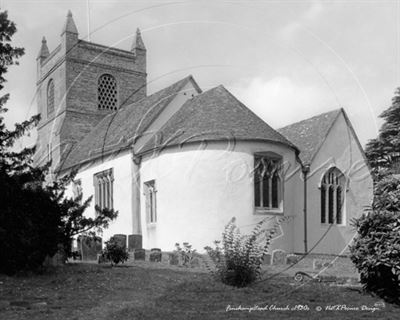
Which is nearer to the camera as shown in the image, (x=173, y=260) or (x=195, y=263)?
(x=195, y=263)

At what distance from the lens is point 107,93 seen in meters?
48.2

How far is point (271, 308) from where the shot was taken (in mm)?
12812

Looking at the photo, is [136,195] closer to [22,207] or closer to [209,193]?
[209,193]

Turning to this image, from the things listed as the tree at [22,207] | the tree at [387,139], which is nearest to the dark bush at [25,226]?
the tree at [22,207]

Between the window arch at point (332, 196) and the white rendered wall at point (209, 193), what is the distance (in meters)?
3.32

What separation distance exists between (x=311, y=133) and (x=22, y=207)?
20.9 metres

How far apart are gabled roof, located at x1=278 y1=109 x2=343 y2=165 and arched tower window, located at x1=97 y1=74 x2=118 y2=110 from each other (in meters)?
17.2

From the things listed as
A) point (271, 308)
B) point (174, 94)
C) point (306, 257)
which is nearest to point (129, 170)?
point (174, 94)

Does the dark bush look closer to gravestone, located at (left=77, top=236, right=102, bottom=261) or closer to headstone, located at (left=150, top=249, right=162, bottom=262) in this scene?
headstone, located at (left=150, top=249, right=162, bottom=262)

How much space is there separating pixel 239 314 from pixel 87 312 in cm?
310

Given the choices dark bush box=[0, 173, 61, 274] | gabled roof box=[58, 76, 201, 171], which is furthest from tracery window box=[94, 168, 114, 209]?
dark bush box=[0, 173, 61, 274]

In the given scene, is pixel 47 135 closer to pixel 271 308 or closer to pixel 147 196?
pixel 147 196

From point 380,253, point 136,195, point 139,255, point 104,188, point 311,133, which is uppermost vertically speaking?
point 311,133

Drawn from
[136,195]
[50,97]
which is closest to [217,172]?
[136,195]
